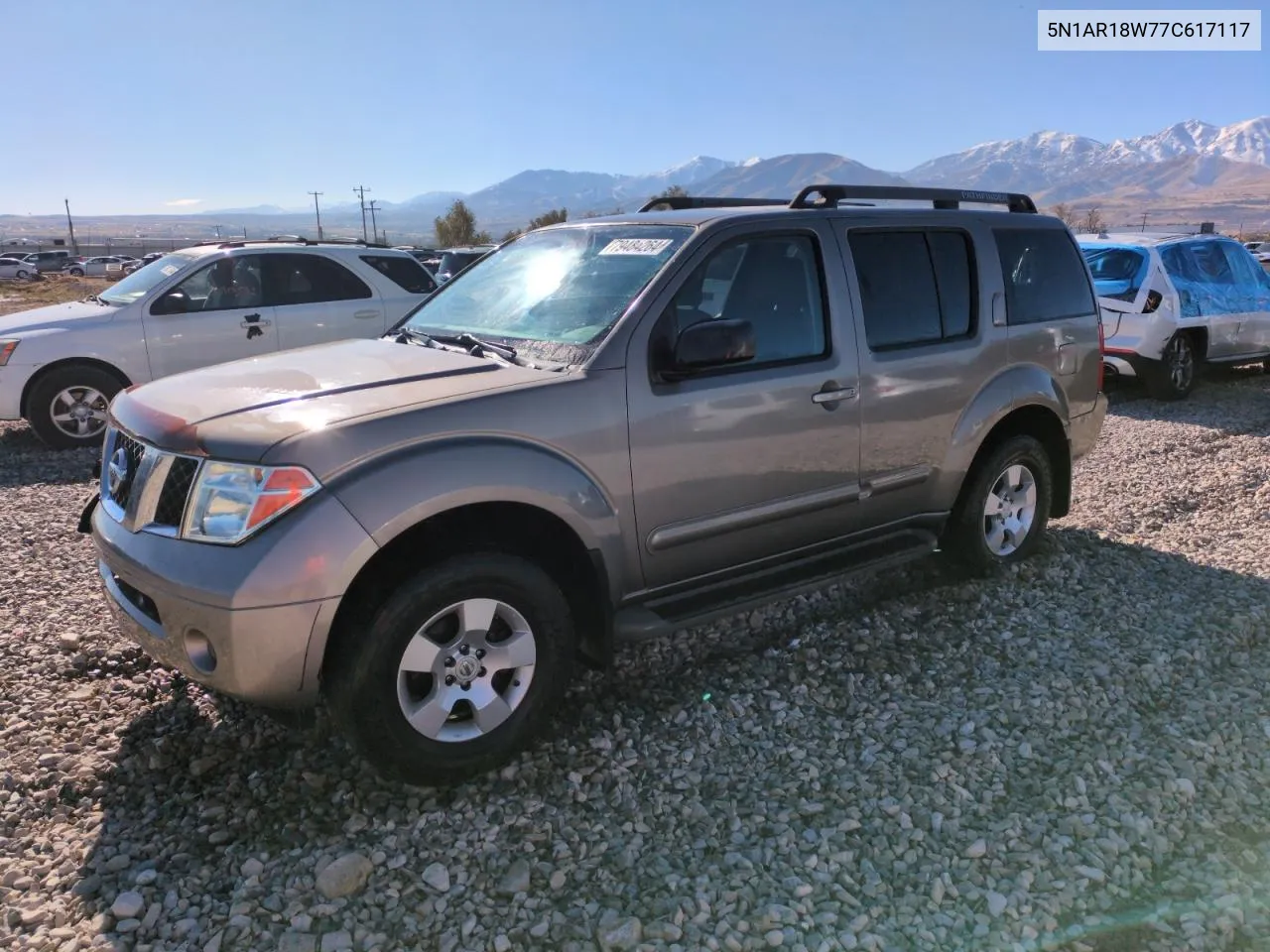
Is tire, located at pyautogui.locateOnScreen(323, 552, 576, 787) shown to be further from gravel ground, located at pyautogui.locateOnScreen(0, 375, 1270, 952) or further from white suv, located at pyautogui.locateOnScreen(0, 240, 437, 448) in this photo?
white suv, located at pyautogui.locateOnScreen(0, 240, 437, 448)

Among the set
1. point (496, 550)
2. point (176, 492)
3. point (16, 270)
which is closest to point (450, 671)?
point (496, 550)

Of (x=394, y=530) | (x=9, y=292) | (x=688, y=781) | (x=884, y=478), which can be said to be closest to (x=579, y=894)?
(x=688, y=781)

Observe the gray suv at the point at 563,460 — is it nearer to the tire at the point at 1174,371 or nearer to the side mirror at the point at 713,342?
the side mirror at the point at 713,342

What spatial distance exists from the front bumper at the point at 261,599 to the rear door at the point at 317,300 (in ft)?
19.5

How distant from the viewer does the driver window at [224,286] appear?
26.4 feet

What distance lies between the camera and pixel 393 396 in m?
2.91

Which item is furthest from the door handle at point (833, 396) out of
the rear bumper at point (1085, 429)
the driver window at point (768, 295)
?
the rear bumper at point (1085, 429)

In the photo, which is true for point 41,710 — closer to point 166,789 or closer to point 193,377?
point 166,789

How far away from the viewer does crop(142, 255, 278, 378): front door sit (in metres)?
7.88

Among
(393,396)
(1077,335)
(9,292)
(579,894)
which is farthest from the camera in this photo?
(9,292)

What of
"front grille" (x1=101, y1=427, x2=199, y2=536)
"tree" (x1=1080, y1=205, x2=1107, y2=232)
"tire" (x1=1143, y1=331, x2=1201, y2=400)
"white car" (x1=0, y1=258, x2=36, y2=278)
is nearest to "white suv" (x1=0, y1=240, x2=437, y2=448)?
"front grille" (x1=101, y1=427, x2=199, y2=536)

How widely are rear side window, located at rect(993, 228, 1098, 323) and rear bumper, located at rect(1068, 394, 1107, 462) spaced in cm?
55

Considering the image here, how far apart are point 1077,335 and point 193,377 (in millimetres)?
4391

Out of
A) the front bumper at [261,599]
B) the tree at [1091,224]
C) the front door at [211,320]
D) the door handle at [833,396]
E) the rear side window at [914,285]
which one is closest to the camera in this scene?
the front bumper at [261,599]
